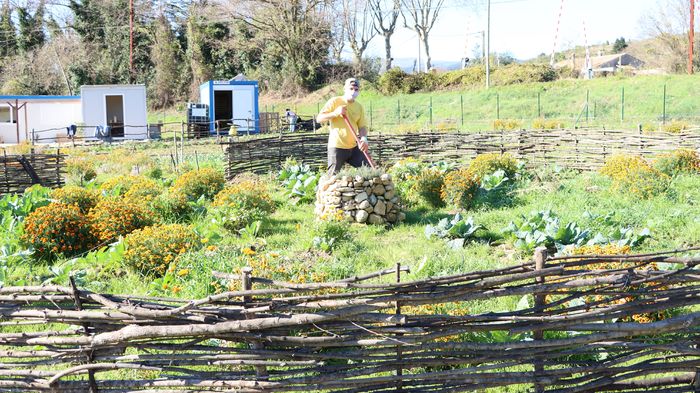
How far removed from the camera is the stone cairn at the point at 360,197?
9.20 m

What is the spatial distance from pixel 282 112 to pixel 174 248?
3244cm

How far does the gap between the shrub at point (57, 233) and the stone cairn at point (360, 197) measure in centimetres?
318

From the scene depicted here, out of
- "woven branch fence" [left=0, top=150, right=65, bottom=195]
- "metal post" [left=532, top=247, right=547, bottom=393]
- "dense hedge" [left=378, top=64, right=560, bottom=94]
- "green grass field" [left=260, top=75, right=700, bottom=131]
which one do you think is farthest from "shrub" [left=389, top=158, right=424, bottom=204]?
"dense hedge" [left=378, top=64, right=560, bottom=94]

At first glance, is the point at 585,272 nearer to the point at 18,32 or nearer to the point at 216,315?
the point at 216,315

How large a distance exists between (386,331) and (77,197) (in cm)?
748

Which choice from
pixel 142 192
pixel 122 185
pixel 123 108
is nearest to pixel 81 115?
pixel 123 108

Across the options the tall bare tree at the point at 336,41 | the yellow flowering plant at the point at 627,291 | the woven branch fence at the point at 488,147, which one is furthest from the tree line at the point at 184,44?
the yellow flowering plant at the point at 627,291

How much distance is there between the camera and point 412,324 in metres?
3.76

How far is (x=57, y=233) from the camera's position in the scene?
26.9ft

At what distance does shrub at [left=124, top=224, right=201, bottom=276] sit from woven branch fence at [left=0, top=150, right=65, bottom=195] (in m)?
7.31

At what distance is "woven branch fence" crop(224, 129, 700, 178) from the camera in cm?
1368

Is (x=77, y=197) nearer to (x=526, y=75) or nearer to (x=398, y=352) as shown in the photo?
(x=398, y=352)

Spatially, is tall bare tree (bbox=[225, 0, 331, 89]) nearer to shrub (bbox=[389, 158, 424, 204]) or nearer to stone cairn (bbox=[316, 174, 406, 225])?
shrub (bbox=[389, 158, 424, 204])

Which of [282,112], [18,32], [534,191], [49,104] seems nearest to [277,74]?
[282,112]
